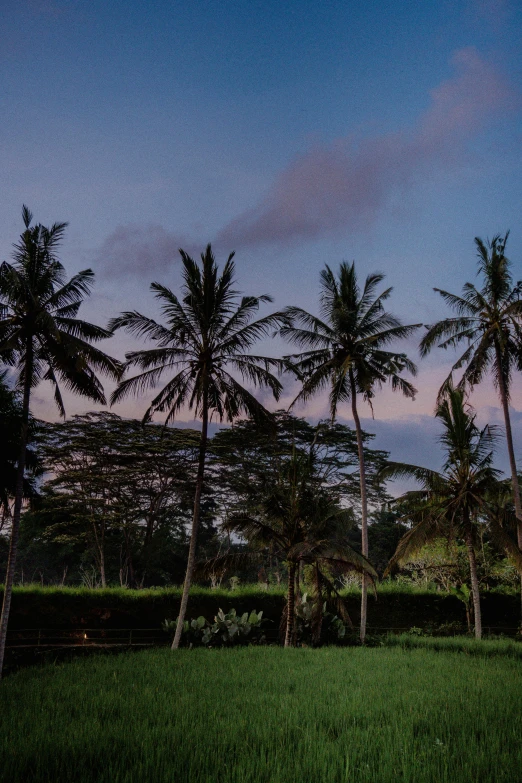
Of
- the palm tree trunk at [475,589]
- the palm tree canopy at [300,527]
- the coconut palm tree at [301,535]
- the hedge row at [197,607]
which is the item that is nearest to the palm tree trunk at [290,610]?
the coconut palm tree at [301,535]

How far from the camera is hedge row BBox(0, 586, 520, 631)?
17.9 meters

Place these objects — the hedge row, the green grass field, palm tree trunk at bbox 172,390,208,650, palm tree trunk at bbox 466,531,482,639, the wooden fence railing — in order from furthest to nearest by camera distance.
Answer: the hedge row, palm tree trunk at bbox 466,531,482,639, the wooden fence railing, palm tree trunk at bbox 172,390,208,650, the green grass field

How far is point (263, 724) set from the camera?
6.04 m

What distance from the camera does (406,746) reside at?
5.11 m

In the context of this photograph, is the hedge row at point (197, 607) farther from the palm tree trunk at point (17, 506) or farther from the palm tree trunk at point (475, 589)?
the palm tree trunk at point (17, 506)

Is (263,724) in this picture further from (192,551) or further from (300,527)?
(300,527)

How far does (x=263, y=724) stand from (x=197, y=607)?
15.0 metres

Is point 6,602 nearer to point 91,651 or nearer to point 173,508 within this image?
point 91,651

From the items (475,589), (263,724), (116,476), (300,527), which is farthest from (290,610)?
(116,476)

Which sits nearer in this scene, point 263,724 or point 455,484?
point 263,724

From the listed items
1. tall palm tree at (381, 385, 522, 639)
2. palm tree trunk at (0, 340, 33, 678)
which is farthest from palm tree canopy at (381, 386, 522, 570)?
palm tree trunk at (0, 340, 33, 678)

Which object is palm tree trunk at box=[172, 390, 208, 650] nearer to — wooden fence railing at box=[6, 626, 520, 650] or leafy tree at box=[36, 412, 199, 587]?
wooden fence railing at box=[6, 626, 520, 650]

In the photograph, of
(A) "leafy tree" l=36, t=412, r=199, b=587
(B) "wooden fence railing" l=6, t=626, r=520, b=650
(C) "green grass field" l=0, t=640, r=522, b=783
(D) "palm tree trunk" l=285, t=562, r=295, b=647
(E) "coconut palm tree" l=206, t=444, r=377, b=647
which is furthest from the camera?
(A) "leafy tree" l=36, t=412, r=199, b=587

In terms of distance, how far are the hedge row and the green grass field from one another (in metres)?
7.55
